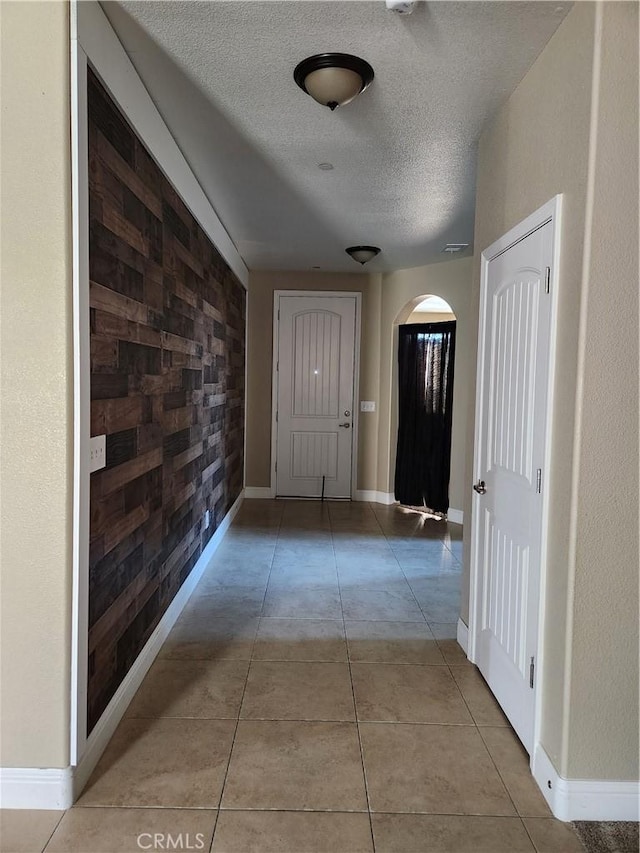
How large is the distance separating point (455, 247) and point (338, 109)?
2736mm

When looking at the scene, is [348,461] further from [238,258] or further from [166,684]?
[166,684]

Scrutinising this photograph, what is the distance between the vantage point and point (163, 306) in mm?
2768

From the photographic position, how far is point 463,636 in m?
2.90

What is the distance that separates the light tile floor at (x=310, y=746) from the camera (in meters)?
1.72

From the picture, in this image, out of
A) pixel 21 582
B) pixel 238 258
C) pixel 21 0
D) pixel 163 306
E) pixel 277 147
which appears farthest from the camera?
pixel 238 258

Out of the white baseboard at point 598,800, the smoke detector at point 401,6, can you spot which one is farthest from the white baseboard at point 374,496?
the smoke detector at point 401,6

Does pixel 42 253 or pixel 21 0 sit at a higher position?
pixel 21 0

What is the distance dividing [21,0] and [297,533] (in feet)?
13.4

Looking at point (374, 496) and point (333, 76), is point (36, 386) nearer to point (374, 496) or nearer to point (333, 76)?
point (333, 76)

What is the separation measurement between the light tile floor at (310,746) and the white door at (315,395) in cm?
288

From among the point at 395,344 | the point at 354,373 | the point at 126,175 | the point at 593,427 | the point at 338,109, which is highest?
the point at 338,109

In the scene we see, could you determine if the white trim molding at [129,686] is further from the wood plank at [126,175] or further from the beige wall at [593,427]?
the wood plank at [126,175]

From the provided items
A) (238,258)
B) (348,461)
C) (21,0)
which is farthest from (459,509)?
(21,0)

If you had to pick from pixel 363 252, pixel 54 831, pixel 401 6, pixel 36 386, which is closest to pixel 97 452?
pixel 36 386
